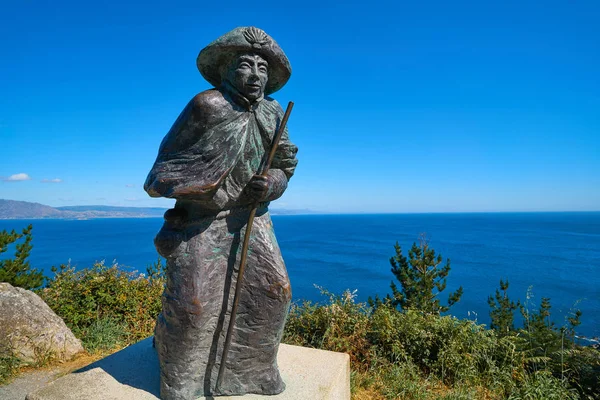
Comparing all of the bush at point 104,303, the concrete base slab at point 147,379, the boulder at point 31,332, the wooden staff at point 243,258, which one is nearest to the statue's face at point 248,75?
the wooden staff at point 243,258

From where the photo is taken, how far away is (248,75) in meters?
2.73

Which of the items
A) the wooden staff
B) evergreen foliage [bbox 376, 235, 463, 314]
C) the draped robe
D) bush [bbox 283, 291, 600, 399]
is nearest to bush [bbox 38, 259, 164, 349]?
bush [bbox 283, 291, 600, 399]

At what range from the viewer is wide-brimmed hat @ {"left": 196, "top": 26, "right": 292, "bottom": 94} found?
106 inches

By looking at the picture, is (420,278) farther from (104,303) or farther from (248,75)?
(248,75)

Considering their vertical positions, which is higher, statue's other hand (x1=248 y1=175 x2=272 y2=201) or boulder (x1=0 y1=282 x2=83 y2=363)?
statue's other hand (x1=248 y1=175 x2=272 y2=201)

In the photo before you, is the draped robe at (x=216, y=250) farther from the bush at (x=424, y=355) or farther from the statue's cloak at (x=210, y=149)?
the bush at (x=424, y=355)

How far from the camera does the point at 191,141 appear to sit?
108 inches

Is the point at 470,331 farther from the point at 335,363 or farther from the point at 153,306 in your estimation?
the point at 153,306

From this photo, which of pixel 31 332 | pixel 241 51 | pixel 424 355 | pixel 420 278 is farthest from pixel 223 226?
pixel 420 278

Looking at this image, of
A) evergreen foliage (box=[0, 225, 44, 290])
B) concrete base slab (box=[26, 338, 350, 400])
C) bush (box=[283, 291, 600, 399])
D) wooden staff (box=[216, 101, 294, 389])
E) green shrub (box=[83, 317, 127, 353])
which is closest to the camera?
wooden staff (box=[216, 101, 294, 389])

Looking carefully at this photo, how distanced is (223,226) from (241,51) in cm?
138

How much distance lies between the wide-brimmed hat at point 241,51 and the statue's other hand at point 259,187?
35.2 inches

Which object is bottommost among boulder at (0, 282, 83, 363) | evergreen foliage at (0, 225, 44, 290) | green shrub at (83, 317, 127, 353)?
green shrub at (83, 317, 127, 353)

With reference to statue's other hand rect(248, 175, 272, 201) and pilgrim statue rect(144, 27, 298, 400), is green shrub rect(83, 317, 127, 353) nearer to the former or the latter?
pilgrim statue rect(144, 27, 298, 400)
